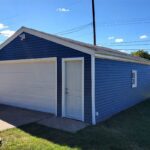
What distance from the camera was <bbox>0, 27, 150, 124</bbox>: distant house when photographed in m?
8.18

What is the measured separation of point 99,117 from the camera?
8367 mm

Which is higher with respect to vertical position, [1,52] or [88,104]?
[1,52]

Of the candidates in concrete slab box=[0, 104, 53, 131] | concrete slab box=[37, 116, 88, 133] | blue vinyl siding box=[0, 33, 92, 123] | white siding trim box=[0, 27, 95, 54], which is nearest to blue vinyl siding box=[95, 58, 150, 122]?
blue vinyl siding box=[0, 33, 92, 123]

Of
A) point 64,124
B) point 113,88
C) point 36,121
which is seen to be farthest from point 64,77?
point 113,88

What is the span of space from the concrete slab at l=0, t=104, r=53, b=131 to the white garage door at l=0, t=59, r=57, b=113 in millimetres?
534

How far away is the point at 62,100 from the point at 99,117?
170 cm

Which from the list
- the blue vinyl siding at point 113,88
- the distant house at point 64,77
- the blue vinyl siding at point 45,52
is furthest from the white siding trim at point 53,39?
the blue vinyl siding at point 113,88

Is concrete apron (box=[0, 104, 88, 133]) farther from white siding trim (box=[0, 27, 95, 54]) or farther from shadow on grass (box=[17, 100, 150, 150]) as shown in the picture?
white siding trim (box=[0, 27, 95, 54])

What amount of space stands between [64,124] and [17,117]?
7.49ft

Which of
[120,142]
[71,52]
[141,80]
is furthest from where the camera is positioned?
[141,80]

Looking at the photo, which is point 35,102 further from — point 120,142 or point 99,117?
point 120,142

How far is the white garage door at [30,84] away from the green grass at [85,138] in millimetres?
2293

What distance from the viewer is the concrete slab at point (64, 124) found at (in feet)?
24.3

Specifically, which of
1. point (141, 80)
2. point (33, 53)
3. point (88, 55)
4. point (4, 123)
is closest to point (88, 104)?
point (88, 55)
